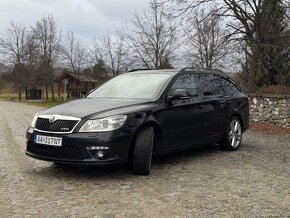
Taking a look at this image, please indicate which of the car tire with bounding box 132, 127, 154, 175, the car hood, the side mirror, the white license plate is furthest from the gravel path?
the side mirror

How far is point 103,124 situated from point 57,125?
660mm

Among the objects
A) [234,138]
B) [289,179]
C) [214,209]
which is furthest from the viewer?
[234,138]

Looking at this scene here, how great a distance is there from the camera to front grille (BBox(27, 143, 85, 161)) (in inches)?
209

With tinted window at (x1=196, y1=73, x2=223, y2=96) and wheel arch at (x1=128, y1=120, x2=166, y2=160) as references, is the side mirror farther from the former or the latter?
tinted window at (x1=196, y1=73, x2=223, y2=96)

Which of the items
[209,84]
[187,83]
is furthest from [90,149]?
[209,84]

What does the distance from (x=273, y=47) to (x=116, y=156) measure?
13.6 m

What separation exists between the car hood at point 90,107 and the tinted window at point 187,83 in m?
0.94

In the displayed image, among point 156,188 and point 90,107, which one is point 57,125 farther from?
point 156,188

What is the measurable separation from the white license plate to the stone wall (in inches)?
398

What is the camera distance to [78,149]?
208 inches

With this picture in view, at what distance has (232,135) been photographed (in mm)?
8281

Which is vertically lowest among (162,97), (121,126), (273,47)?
(121,126)

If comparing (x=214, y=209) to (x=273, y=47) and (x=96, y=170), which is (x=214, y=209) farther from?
(x=273, y=47)

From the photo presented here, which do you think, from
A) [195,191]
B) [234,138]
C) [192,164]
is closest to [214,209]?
Result: [195,191]
